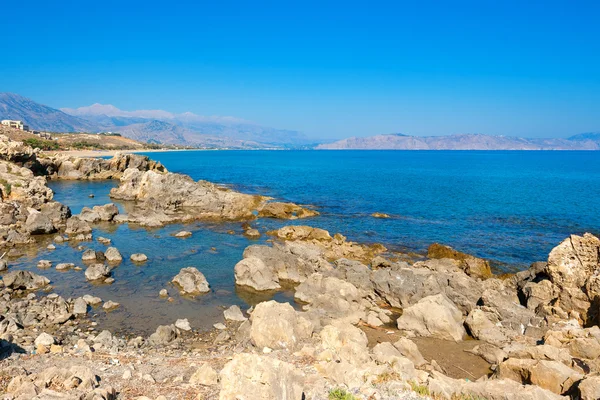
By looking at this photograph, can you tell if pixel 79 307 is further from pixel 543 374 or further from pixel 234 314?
pixel 543 374

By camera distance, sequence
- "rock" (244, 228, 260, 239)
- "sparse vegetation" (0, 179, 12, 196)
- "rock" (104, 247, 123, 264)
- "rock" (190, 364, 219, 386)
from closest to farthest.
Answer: "rock" (190, 364, 219, 386)
"rock" (104, 247, 123, 264)
"rock" (244, 228, 260, 239)
"sparse vegetation" (0, 179, 12, 196)

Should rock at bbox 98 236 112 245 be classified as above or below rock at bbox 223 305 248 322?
above

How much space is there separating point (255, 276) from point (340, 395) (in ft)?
59.9

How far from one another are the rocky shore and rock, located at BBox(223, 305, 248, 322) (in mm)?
68

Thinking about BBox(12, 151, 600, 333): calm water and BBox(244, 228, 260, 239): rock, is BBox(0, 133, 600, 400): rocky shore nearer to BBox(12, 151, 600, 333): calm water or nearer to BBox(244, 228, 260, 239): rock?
BBox(12, 151, 600, 333): calm water

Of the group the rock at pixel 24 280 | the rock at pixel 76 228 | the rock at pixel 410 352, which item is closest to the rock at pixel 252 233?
the rock at pixel 76 228

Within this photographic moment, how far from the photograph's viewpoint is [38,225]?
1537 inches

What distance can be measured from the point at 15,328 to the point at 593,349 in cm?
2601

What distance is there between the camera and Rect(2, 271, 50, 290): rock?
2515 centimetres

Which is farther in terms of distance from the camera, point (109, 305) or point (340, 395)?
point (109, 305)

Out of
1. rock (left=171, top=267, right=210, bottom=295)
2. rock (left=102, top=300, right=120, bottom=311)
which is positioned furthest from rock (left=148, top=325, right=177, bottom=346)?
rock (left=171, top=267, right=210, bottom=295)

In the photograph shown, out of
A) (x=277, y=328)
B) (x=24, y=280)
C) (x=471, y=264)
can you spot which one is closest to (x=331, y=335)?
(x=277, y=328)

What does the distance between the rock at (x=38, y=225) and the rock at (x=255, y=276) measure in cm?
2415

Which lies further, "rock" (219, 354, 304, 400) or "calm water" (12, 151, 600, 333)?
"calm water" (12, 151, 600, 333)
